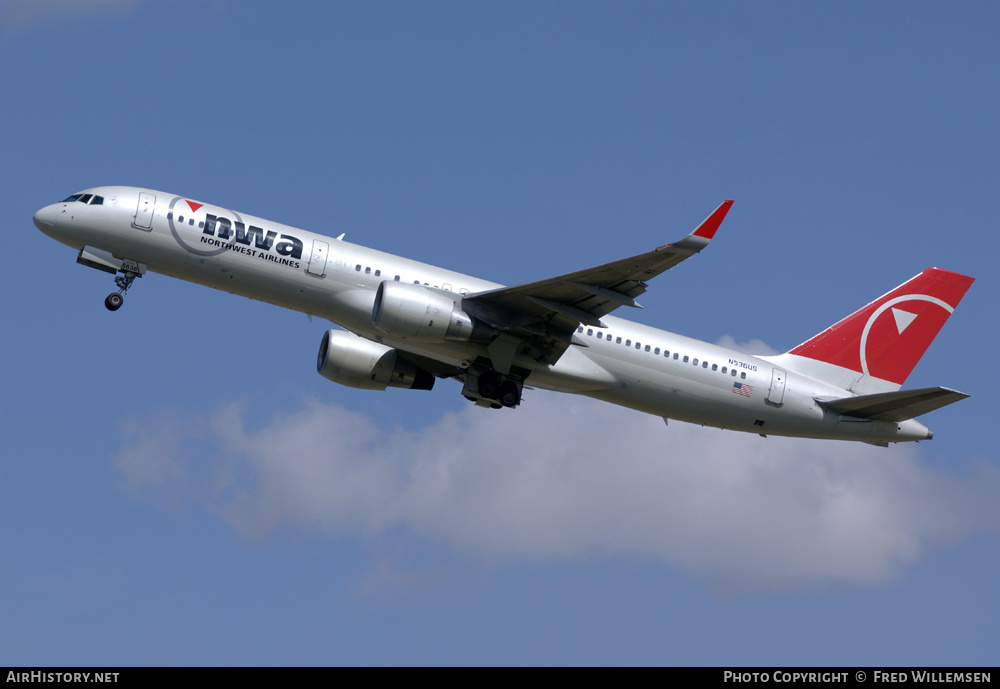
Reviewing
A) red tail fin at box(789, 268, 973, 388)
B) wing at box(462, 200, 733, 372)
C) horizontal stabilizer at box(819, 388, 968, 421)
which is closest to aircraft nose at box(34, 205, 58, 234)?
wing at box(462, 200, 733, 372)

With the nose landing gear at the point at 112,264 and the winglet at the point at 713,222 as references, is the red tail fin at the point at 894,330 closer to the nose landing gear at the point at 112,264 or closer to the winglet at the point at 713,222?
the winglet at the point at 713,222

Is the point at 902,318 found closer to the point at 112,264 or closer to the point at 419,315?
the point at 419,315

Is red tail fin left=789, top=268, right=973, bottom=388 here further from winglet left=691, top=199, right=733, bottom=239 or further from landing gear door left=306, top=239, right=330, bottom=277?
landing gear door left=306, top=239, right=330, bottom=277

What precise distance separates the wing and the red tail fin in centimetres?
1017

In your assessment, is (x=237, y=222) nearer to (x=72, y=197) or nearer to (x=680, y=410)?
(x=72, y=197)

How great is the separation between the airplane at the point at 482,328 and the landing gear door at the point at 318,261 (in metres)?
0.04

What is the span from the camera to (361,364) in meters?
40.4

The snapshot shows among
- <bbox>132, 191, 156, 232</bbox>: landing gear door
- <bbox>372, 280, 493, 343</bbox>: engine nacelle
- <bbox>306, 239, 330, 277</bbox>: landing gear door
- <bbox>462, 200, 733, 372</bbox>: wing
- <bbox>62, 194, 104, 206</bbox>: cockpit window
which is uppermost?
<bbox>62, 194, 104, 206</bbox>: cockpit window

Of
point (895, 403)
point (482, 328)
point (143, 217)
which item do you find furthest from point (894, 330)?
point (143, 217)

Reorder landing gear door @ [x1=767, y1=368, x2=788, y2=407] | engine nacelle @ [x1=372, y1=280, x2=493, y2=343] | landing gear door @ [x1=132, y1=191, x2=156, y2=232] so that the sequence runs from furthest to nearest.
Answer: landing gear door @ [x1=767, y1=368, x2=788, y2=407] → landing gear door @ [x1=132, y1=191, x2=156, y2=232] → engine nacelle @ [x1=372, y1=280, x2=493, y2=343]

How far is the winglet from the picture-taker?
3100 cm

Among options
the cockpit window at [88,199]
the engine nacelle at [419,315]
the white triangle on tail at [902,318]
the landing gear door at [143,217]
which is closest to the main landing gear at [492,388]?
the engine nacelle at [419,315]

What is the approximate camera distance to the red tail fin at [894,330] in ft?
138
